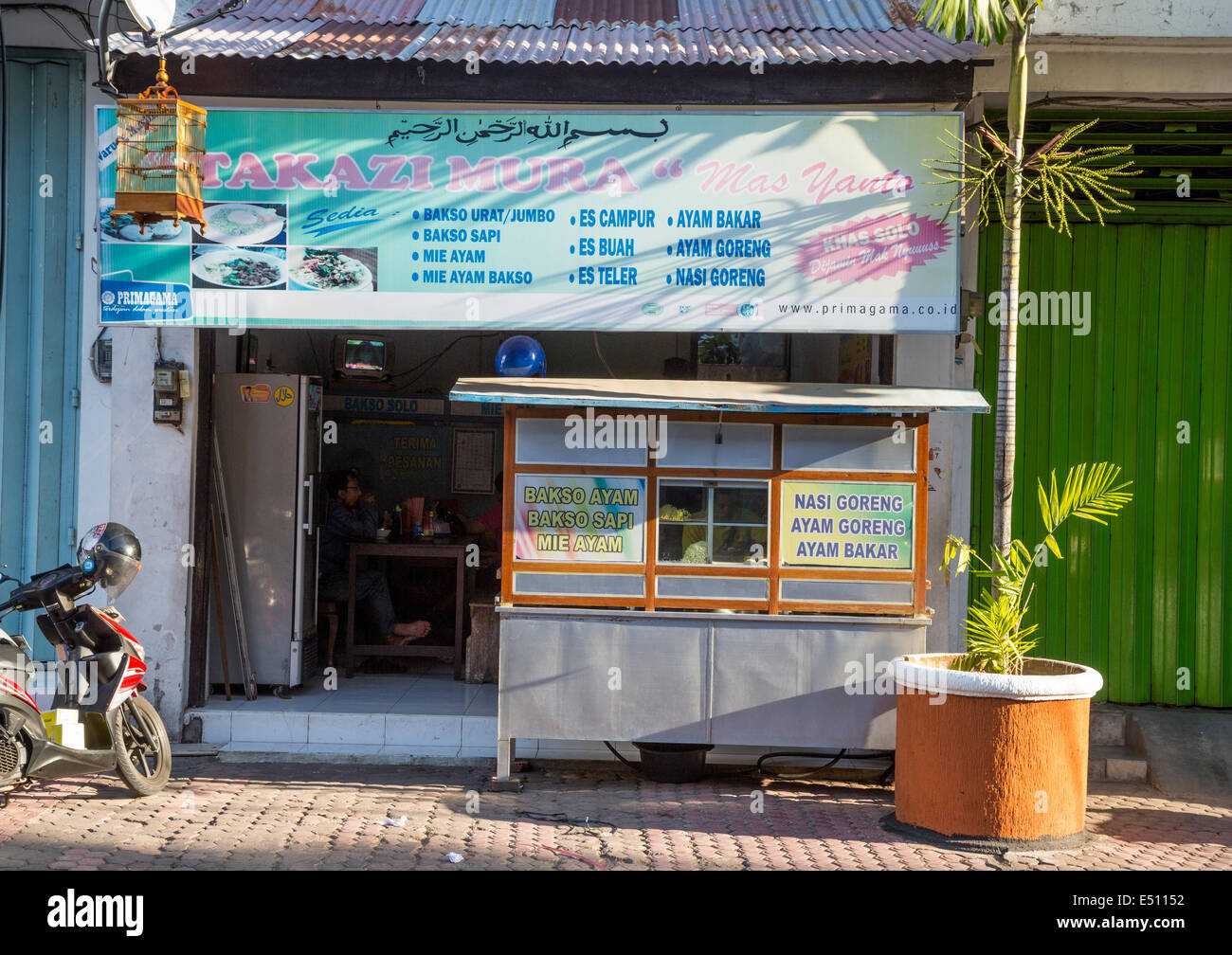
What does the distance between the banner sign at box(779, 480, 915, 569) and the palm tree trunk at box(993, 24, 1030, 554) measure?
24.1 inches

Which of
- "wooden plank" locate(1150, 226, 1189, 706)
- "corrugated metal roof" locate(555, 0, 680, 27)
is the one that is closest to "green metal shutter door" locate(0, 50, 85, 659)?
"corrugated metal roof" locate(555, 0, 680, 27)

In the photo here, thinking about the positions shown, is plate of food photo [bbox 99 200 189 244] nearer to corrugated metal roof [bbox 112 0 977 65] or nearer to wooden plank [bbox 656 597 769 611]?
corrugated metal roof [bbox 112 0 977 65]

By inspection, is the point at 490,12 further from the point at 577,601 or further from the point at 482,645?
the point at 482,645

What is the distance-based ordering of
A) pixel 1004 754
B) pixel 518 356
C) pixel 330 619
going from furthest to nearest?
pixel 330 619
pixel 518 356
pixel 1004 754

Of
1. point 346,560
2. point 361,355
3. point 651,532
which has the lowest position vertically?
point 346,560

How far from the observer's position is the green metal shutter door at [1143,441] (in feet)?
27.3

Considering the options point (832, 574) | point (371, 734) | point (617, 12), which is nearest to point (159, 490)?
point (371, 734)

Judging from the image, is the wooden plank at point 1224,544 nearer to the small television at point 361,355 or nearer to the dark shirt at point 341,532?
the dark shirt at point 341,532

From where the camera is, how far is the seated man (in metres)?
9.53

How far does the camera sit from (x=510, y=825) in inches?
246

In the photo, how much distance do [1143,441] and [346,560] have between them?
6.47 meters

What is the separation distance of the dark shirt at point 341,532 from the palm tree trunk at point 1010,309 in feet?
17.5

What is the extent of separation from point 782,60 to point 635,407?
2.50 meters

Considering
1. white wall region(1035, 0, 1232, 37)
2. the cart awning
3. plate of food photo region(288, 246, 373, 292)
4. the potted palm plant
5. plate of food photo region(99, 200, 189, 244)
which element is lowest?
the potted palm plant
